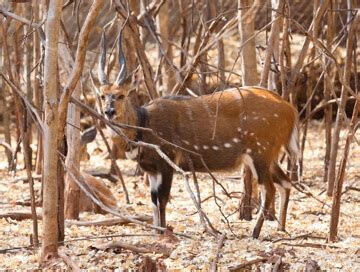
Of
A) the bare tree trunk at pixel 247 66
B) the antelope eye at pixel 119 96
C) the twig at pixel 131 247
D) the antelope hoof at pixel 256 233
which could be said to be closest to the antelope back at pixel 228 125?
the bare tree trunk at pixel 247 66

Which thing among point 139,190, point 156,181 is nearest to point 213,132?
point 156,181

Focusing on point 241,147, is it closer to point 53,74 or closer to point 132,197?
point 132,197

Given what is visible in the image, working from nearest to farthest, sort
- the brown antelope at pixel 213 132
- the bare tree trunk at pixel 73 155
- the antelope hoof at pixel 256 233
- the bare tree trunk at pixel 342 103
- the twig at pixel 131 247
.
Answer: the twig at pixel 131 247, the bare tree trunk at pixel 342 103, the bare tree trunk at pixel 73 155, the antelope hoof at pixel 256 233, the brown antelope at pixel 213 132

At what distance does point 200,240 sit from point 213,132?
155 centimetres

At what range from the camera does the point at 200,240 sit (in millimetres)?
6117

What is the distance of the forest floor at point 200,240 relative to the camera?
5543 mm

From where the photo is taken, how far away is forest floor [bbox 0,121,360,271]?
218 inches

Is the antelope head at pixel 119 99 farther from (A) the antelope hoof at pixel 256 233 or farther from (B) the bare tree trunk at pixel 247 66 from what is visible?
(A) the antelope hoof at pixel 256 233

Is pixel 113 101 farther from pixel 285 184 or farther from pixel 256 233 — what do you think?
pixel 256 233

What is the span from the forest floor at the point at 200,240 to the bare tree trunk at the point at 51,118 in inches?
17.3

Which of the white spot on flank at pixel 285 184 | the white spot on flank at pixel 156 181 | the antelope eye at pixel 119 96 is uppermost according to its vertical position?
the antelope eye at pixel 119 96

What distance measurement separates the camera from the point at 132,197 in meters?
9.40

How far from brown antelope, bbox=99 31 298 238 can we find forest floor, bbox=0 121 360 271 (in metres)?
0.37

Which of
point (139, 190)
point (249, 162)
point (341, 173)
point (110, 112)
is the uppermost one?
point (110, 112)
